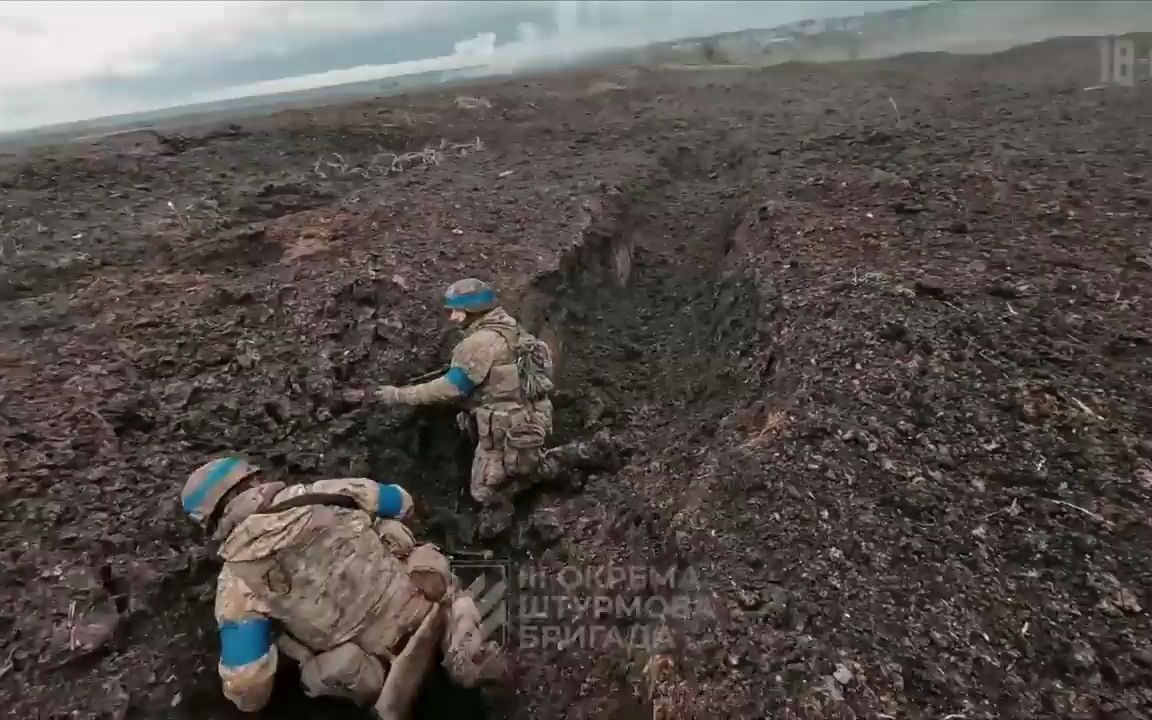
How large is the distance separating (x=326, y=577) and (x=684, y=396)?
3165mm

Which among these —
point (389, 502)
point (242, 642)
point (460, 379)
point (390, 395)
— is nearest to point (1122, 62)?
point (460, 379)

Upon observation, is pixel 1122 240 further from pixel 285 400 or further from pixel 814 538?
pixel 285 400

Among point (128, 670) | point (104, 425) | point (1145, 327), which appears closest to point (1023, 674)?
point (1145, 327)

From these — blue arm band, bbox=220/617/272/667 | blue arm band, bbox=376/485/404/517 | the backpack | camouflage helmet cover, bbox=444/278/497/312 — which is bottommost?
blue arm band, bbox=220/617/272/667

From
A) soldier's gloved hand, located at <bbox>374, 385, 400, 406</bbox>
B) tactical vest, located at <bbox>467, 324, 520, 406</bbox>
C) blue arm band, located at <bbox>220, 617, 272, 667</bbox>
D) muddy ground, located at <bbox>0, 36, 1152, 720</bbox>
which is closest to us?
blue arm band, located at <bbox>220, 617, 272, 667</bbox>

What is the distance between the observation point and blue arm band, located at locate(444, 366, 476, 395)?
446 centimetres

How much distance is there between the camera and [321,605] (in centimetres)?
309

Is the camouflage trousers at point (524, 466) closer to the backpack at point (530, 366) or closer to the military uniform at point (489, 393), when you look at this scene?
the military uniform at point (489, 393)

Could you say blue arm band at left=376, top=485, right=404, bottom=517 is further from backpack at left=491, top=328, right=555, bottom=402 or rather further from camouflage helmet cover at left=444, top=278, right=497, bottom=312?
camouflage helmet cover at left=444, top=278, right=497, bottom=312

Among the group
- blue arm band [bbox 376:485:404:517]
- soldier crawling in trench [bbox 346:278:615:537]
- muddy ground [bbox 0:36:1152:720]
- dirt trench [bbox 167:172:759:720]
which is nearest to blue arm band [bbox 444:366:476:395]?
soldier crawling in trench [bbox 346:278:615:537]

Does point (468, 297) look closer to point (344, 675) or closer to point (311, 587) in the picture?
point (311, 587)

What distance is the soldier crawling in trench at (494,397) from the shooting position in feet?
14.6

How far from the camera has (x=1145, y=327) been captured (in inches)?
176

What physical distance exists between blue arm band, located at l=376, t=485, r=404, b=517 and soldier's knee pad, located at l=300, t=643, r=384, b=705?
614mm
